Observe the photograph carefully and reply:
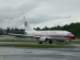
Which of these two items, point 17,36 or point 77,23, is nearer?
point 17,36

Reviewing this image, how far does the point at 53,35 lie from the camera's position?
6456cm

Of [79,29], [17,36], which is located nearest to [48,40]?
[17,36]

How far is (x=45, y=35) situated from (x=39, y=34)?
4455 mm

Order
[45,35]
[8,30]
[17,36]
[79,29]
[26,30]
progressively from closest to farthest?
[45,35], [17,36], [26,30], [79,29], [8,30]

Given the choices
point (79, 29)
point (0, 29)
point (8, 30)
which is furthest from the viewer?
point (8, 30)

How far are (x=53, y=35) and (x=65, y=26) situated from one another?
A: 280 ft

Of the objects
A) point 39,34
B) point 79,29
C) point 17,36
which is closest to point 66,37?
point 39,34

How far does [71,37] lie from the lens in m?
61.8

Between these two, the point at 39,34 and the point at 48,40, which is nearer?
the point at 48,40

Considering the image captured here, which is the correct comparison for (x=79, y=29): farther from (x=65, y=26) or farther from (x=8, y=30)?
(x=8, y=30)

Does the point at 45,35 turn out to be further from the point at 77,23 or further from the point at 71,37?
the point at 77,23

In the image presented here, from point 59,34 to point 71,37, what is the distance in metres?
2.64

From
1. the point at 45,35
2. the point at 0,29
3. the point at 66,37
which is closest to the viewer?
the point at 66,37

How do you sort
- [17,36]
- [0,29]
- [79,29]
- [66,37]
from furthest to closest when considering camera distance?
1. [0,29]
2. [79,29]
3. [17,36]
4. [66,37]
